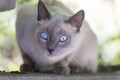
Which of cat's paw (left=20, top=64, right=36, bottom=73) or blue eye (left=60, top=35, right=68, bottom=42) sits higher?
Result: blue eye (left=60, top=35, right=68, bottom=42)

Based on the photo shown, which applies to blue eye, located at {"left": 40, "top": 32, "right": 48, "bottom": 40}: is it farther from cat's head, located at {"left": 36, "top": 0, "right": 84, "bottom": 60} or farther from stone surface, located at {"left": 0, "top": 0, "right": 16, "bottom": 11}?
stone surface, located at {"left": 0, "top": 0, "right": 16, "bottom": 11}

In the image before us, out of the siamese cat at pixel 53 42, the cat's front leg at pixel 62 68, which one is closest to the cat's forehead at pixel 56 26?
the siamese cat at pixel 53 42

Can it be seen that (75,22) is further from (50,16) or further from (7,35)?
(7,35)

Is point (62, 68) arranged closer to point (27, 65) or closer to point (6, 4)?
point (27, 65)

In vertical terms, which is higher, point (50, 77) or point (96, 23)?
point (96, 23)

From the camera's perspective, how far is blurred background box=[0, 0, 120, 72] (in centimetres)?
120

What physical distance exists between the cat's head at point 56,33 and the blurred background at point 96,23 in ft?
0.34

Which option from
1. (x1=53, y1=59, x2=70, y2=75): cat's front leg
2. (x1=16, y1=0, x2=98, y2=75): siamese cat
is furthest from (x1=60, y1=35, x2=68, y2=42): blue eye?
(x1=53, y1=59, x2=70, y2=75): cat's front leg

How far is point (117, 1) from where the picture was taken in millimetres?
1428

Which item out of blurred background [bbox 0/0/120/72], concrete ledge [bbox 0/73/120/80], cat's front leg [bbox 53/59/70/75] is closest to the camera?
concrete ledge [bbox 0/73/120/80]

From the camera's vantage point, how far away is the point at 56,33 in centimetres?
106

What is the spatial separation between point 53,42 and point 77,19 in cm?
12

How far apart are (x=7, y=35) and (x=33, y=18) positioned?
12 centimetres

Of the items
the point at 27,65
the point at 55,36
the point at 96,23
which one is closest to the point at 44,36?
the point at 55,36
